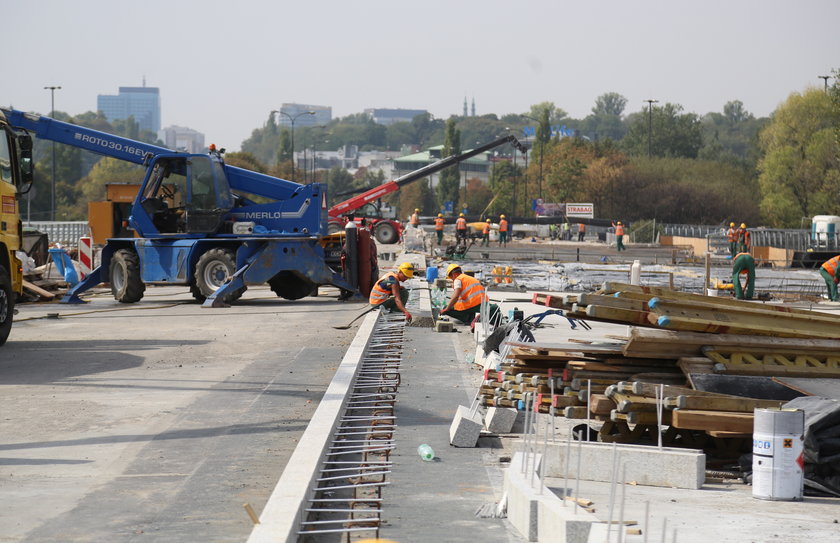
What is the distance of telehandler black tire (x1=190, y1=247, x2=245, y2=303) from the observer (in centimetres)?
2381

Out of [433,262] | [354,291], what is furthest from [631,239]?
[354,291]

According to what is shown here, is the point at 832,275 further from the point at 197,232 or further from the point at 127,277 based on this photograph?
the point at 127,277

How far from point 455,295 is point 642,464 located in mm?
10603

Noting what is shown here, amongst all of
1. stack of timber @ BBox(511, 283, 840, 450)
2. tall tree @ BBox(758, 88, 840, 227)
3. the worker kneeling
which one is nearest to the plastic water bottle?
stack of timber @ BBox(511, 283, 840, 450)

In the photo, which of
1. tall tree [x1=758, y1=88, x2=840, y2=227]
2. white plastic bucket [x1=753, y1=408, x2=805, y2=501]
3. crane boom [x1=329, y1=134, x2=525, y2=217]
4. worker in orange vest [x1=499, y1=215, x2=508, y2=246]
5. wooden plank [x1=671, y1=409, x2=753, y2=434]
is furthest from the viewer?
tall tree [x1=758, y1=88, x2=840, y2=227]

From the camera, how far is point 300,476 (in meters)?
7.60

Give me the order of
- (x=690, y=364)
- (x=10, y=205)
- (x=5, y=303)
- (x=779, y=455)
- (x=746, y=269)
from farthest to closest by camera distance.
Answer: (x=746, y=269) < (x=10, y=205) < (x=5, y=303) < (x=690, y=364) < (x=779, y=455)

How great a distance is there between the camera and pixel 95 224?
3412cm

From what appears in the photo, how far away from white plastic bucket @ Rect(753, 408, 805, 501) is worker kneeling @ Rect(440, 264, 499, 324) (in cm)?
1098

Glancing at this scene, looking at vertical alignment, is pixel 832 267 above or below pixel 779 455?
above

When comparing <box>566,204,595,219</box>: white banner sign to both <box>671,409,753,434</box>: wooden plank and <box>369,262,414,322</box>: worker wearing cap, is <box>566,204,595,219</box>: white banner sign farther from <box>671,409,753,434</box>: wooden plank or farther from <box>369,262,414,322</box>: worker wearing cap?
<box>671,409,753,434</box>: wooden plank

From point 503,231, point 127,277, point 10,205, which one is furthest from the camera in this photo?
point 503,231

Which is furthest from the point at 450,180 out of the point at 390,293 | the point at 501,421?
the point at 501,421

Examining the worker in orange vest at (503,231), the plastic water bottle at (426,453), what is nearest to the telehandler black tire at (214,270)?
the plastic water bottle at (426,453)
